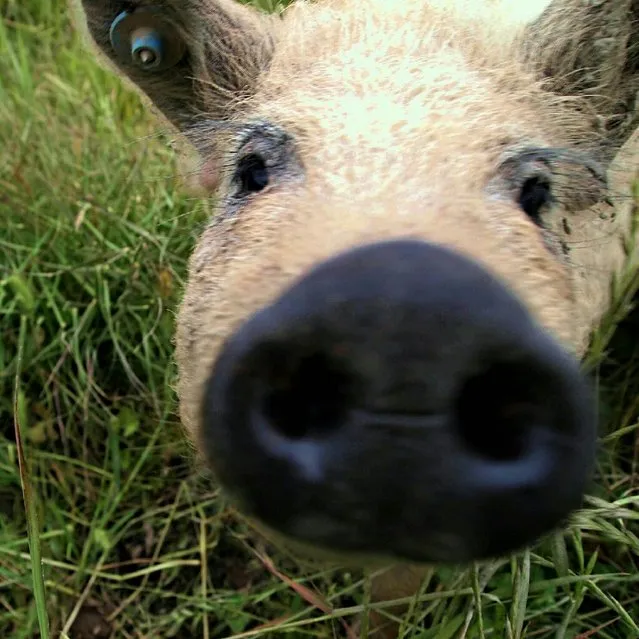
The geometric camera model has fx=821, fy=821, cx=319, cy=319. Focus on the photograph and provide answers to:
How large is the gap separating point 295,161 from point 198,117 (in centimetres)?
69

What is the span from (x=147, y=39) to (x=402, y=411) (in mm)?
1371

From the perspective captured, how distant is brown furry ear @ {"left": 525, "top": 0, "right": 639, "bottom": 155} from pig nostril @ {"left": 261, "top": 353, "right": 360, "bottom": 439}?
1104 millimetres

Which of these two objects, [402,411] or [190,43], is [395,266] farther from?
[190,43]

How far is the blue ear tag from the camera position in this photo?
6.54ft

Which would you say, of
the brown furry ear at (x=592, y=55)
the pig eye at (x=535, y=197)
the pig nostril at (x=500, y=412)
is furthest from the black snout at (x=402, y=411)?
the brown furry ear at (x=592, y=55)

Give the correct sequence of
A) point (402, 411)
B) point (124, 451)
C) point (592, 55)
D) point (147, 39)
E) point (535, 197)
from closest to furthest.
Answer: point (402, 411) → point (535, 197) → point (592, 55) → point (147, 39) → point (124, 451)

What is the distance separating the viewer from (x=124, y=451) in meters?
2.69

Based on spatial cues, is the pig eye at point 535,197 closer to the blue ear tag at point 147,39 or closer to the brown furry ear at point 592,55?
the brown furry ear at point 592,55

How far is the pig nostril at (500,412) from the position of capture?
1.05 meters

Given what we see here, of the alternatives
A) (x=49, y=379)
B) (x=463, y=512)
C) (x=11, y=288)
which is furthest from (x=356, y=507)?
(x=11, y=288)

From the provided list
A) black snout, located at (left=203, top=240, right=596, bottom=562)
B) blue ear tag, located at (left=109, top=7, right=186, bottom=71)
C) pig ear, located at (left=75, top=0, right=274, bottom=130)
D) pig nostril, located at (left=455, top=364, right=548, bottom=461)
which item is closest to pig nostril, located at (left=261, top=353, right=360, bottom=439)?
black snout, located at (left=203, top=240, right=596, bottom=562)

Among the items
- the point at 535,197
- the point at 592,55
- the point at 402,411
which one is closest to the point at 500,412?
the point at 402,411

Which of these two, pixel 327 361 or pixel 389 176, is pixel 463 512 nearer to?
pixel 327 361

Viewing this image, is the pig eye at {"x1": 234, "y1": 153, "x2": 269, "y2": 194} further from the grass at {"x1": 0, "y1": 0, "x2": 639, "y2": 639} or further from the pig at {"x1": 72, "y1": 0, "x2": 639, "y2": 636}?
the grass at {"x1": 0, "y1": 0, "x2": 639, "y2": 639}
